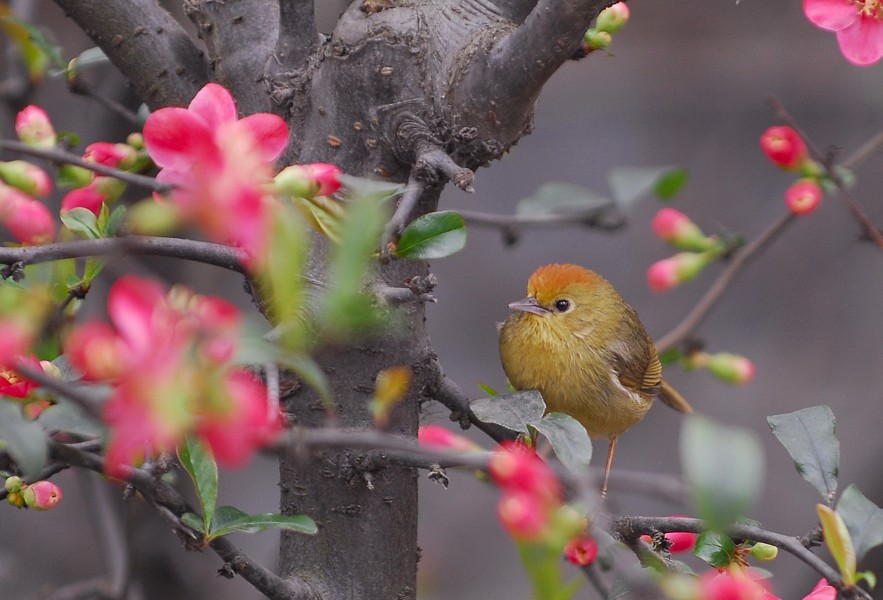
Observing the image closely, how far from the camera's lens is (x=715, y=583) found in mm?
633

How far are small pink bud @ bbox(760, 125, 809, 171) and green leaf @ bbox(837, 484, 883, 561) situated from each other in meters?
0.78

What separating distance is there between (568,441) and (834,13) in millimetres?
616

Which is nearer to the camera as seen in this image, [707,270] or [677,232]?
[677,232]

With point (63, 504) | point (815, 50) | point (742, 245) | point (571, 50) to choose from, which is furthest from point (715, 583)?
point (815, 50)

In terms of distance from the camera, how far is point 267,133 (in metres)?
0.77

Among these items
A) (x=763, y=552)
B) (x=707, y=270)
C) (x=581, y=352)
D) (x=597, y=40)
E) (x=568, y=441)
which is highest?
(x=597, y=40)

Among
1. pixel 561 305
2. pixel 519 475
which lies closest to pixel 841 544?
pixel 519 475

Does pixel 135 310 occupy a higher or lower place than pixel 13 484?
higher

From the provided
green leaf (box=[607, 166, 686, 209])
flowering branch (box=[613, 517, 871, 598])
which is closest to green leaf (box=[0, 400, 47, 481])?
flowering branch (box=[613, 517, 871, 598])

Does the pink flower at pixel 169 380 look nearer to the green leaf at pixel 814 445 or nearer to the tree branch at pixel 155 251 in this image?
the tree branch at pixel 155 251

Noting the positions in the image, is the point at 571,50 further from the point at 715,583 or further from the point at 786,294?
the point at 786,294

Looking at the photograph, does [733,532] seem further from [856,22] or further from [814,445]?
[856,22]

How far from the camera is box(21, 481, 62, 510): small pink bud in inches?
40.3

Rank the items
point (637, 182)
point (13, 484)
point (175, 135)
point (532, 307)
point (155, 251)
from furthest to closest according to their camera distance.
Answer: point (532, 307) < point (637, 182) < point (13, 484) < point (155, 251) < point (175, 135)
